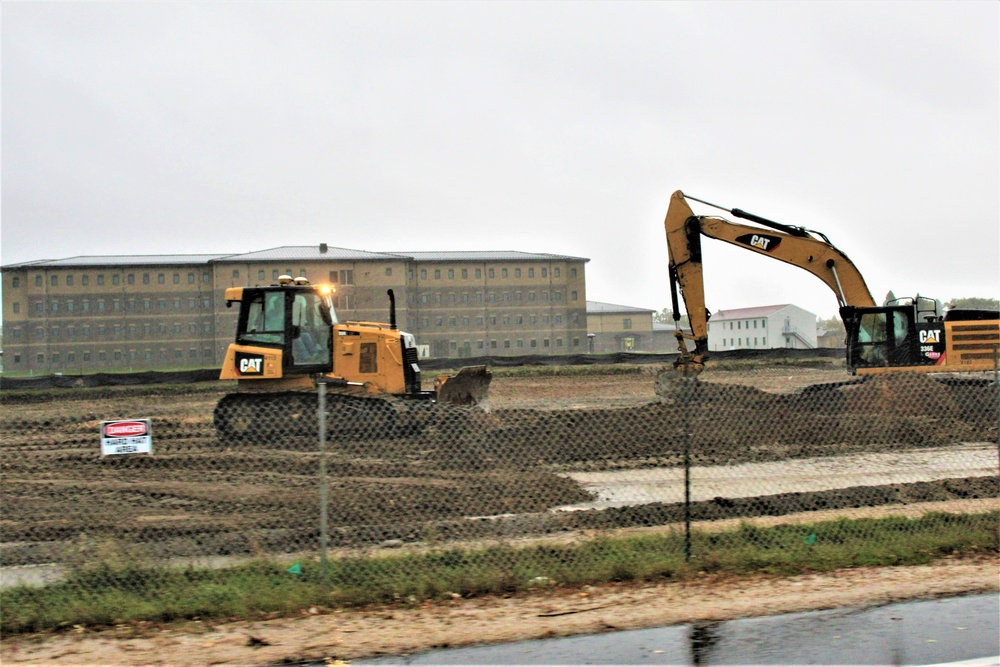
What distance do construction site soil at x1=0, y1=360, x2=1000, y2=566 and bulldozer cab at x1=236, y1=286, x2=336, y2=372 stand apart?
2.05 meters

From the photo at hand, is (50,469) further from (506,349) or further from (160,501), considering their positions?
(506,349)

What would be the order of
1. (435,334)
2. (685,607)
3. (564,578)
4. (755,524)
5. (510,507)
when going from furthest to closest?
(435,334), (510,507), (755,524), (564,578), (685,607)

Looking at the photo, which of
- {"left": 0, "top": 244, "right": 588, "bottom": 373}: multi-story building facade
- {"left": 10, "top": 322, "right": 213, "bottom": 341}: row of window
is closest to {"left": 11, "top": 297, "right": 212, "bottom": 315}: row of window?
{"left": 0, "top": 244, "right": 588, "bottom": 373}: multi-story building facade

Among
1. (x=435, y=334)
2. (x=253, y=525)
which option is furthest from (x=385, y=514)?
(x=435, y=334)

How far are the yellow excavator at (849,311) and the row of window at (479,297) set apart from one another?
4634 cm

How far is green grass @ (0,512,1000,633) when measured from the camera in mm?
7191

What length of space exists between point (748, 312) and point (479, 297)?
39.0 m

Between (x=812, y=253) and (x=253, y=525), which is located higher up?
(x=812, y=253)

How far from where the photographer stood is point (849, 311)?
2189cm

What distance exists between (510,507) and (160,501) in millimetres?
4476

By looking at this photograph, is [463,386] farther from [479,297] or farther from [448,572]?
[479,297]

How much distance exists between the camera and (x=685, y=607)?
7211 millimetres

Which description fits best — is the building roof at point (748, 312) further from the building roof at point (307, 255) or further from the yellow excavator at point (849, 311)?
the yellow excavator at point (849, 311)

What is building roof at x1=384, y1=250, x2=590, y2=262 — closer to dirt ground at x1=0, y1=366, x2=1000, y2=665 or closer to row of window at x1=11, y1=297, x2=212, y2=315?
row of window at x1=11, y1=297, x2=212, y2=315
